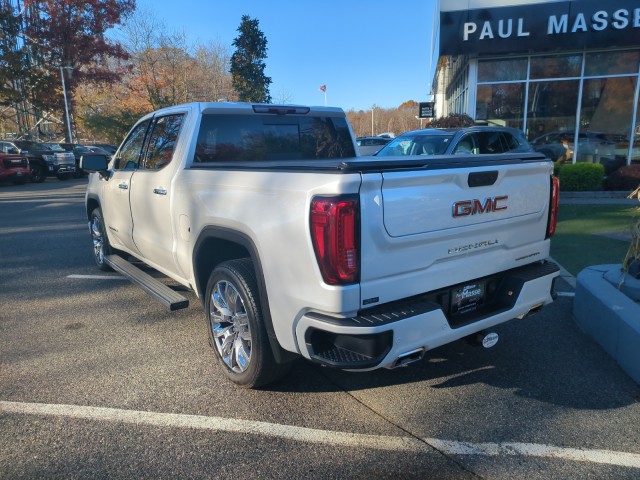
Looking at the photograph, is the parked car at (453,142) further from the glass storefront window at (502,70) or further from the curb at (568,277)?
the glass storefront window at (502,70)

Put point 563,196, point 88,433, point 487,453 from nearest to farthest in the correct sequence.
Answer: point 487,453 < point 88,433 < point 563,196

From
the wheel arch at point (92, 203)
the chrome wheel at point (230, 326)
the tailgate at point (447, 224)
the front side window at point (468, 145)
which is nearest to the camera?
the tailgate at point (447, 224)

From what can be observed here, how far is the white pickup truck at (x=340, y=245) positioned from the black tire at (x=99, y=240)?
2051mm

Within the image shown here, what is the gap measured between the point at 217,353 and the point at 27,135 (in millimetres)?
35378

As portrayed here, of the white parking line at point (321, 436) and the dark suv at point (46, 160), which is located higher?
the dark suv at point (46, 160)

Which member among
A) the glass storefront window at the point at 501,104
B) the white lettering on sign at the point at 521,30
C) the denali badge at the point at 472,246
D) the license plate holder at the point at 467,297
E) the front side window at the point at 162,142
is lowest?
the license plate holder at the point at 467,297

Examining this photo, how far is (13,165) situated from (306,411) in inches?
805

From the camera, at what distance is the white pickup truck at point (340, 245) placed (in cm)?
247

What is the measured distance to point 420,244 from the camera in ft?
8.79

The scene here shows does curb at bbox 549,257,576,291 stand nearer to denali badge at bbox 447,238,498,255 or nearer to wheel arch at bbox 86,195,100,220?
denali badge at bbox 447,238,498,255

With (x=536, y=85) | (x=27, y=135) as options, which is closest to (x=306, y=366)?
(x=536, y=85)

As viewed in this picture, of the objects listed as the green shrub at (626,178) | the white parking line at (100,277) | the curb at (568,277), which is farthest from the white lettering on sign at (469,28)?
the white parking line at (100,277)

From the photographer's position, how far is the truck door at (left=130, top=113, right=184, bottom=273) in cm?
406

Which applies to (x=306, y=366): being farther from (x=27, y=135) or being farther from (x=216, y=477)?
(x=27, y=135)
